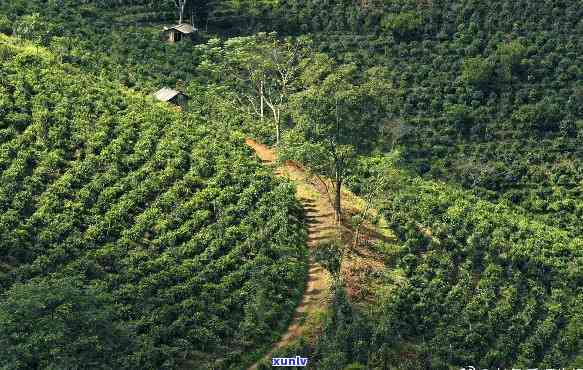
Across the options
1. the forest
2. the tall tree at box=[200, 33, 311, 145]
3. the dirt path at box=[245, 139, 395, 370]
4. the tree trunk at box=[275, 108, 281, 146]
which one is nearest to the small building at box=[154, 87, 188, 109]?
the forest

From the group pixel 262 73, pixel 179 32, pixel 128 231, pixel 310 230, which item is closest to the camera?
pixel 128 231

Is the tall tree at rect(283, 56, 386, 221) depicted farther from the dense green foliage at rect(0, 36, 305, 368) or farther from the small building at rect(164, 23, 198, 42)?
the small building at rect(164, 23, 198, 42)

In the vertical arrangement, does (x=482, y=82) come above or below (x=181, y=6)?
below

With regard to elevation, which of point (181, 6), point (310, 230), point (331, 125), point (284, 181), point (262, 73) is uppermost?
point (181, 6)

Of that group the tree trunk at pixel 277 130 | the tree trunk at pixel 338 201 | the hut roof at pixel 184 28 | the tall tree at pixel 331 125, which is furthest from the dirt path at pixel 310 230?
the hut roof at pixel 184 28

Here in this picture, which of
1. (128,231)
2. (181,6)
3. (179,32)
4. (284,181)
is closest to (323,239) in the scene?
(284,181)

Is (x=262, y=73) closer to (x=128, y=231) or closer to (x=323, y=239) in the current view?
(x=323, y=239)
